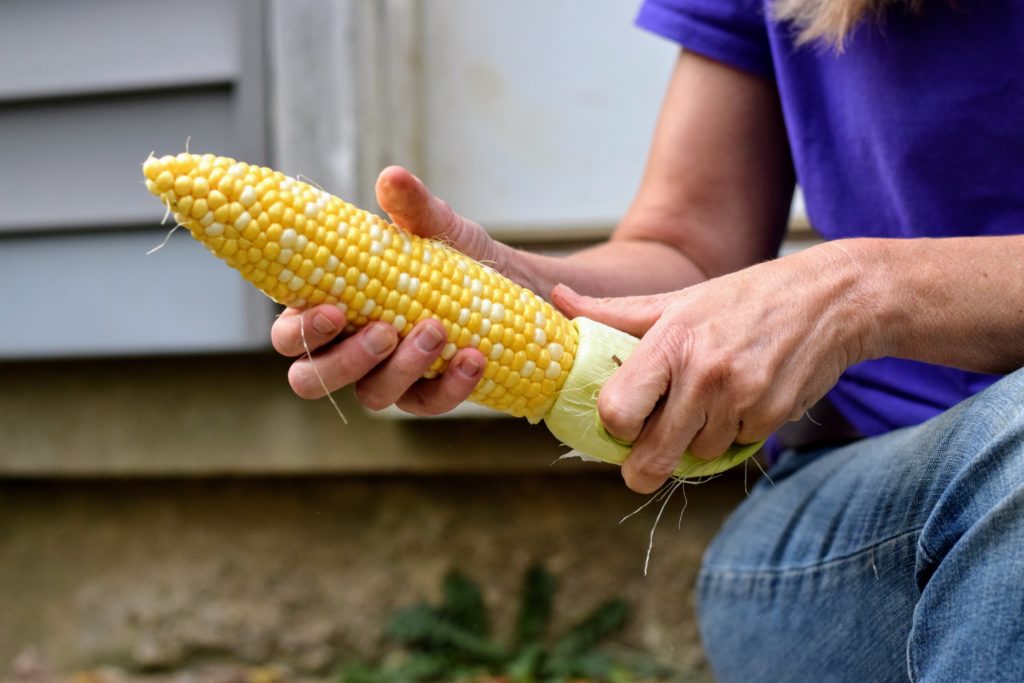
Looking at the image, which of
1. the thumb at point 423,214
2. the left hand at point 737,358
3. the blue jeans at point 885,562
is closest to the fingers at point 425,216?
the thumb at point 423,214

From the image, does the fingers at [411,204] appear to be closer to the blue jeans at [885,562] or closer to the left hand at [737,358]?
the left hand at [737,358]

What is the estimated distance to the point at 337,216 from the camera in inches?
43.4

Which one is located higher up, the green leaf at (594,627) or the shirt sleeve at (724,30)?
the shirt sleeve at (724,30)

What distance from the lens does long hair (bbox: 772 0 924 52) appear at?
1.35m

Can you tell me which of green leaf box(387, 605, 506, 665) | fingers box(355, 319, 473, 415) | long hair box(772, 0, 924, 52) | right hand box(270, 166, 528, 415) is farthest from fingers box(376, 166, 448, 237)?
green leaf box(387, 605, 506, 665)

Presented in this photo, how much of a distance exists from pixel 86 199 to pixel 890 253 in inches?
84.8

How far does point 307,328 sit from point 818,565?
690 mm

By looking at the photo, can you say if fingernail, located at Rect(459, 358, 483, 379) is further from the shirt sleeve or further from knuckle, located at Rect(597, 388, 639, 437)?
the shirt sleeve

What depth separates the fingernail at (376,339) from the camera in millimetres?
1122

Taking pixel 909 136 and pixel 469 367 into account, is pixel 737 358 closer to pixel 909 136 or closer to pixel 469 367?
pixel 469 367

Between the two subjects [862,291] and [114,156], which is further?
[114,156]

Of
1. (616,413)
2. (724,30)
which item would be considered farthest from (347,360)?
(724,30)

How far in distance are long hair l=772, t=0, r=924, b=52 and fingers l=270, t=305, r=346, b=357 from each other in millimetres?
762

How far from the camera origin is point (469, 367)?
1.15 meters
